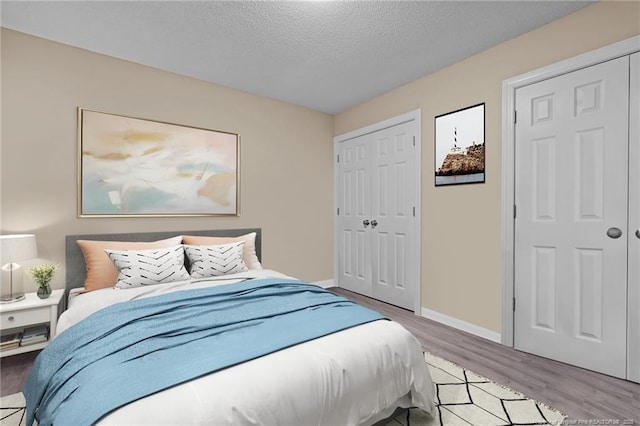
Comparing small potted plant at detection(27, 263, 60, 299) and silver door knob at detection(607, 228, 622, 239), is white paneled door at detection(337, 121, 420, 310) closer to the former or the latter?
silver door knob at detection(607, 228, 622, 239)

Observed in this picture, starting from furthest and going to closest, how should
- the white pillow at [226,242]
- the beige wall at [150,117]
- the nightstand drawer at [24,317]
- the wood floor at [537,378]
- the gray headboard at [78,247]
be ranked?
the white pillow at [226,242] → the gray headboard at [78,247] → the beige wall at [150,117] → the nightstand drawer at [24,317] → the wood floor at [537,378]

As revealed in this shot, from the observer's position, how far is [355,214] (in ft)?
13.7

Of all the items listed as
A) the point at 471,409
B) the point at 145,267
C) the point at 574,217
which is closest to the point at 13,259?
the point at 145,267

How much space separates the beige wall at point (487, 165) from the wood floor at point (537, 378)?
1.07 ft

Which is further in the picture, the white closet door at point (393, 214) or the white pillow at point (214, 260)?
the white closet door at point (393, 214)

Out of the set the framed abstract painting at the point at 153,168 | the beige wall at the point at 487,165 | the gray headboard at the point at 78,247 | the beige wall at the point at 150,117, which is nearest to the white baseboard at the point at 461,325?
the beige wall at the point at 487,165

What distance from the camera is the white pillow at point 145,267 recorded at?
91.6 inches

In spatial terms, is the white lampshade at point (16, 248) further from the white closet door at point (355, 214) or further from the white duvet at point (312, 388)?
the white closet door at point (355, 214)

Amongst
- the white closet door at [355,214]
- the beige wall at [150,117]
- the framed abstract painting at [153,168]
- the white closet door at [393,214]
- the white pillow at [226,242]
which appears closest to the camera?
the beige wall at [150,117]

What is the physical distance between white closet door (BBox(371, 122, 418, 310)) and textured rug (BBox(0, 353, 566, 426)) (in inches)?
57.6

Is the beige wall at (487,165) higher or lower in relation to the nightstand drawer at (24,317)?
higher

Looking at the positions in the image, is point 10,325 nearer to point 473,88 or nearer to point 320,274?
point 320,274

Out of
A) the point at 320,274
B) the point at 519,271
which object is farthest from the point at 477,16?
the point at 320,274

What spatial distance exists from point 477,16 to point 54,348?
3.39 meters
